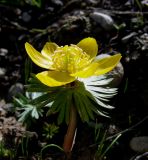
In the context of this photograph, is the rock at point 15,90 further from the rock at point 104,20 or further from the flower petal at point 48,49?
the rock at point 104,20

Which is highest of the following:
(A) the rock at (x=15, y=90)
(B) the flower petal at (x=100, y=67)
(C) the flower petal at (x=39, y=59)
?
(C) the flower petal at (x=39, y=59)

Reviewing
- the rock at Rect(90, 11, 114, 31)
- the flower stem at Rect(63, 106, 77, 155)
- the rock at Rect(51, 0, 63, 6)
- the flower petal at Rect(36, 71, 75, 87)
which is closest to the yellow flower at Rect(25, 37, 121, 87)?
the flower petal at Rect(36, 71, 75, 87)

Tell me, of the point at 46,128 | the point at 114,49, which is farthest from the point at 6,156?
the point at 114,49

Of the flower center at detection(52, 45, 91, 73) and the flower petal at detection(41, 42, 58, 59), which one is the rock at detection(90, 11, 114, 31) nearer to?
the flower petal at detection(41, 42, 58, 59)

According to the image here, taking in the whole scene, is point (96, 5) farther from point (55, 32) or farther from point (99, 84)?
point (99, 84)

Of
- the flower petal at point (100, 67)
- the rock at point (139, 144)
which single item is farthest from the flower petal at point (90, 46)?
the rock at point (139, 144)

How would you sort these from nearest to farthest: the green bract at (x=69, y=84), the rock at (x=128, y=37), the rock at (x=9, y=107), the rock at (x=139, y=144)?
the green bract at (x=69, y=84) → the rock at (x=139, y=144) → the rock at (x=9, y=107) → the rock at (x=128, y=37)
